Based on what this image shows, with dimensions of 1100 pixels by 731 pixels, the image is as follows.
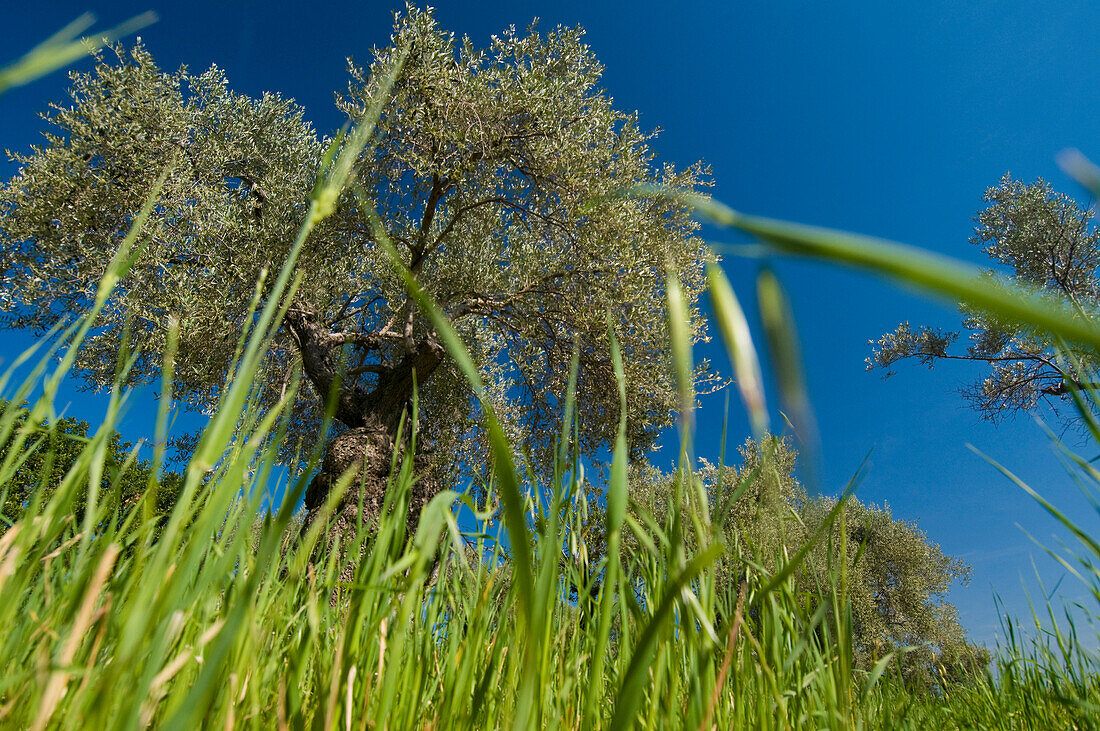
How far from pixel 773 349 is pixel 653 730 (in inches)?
43.9

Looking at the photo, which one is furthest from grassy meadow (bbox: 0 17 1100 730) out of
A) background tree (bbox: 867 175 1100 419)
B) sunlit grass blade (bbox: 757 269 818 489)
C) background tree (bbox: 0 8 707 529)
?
background tree (bbox: 867 175 1100 419)

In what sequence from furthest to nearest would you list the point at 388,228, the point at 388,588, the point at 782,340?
the point at 388,228 → the point at 388,588 → the point at 782,340

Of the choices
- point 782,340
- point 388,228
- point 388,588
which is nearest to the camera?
point 782,340

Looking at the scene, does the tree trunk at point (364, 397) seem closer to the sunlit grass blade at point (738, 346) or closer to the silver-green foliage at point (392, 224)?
the silver-green foliage at point (392, 224)

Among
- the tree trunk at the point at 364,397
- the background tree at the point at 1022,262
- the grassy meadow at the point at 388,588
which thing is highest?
the background tree at the point at 1022,262

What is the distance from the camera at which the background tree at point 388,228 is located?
11289mm

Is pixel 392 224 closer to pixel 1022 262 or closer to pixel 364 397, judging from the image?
pixel 364 397

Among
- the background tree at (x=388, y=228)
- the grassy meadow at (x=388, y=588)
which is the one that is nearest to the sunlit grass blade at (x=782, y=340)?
the grassy meadow at (x=388, y=588)

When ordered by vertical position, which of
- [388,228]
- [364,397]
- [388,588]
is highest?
[388,228]

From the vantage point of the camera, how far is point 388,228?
12133mm

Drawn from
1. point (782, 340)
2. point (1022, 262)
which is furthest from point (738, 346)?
point (1022, 262)

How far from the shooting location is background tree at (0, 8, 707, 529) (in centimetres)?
1129

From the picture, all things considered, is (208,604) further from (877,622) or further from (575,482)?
(877,622)

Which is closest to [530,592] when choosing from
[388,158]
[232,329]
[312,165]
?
[232,329]
